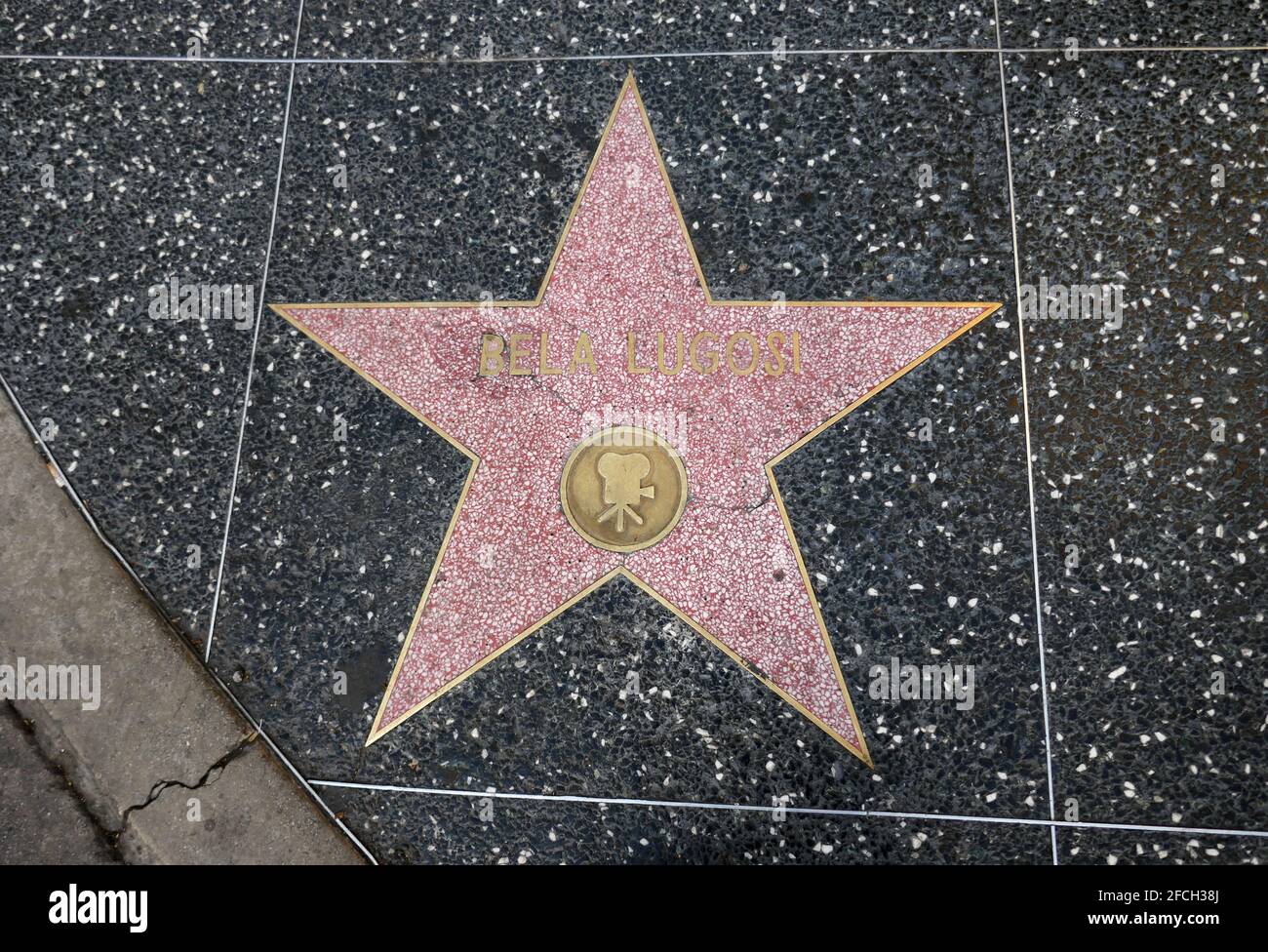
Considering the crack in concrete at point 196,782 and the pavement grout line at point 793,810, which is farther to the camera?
the crack in concrete at point 196,782

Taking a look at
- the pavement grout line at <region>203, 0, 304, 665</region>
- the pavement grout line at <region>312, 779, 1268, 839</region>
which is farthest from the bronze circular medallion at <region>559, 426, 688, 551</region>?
the pavement grout line at <region>203, 0, 304, 665</region>

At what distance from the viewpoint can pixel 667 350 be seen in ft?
7.14

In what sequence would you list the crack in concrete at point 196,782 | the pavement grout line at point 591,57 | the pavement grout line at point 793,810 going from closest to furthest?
the pavement grout line at point 793,810 → the crack in concrete at point 196,782 → the pavement grout line at point 591,57

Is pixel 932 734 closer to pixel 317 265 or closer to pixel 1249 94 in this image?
pixel 1249 94

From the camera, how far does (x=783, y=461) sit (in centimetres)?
215

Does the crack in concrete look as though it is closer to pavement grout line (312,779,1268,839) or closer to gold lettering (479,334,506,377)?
pavement grout line (312,779,1268,839)

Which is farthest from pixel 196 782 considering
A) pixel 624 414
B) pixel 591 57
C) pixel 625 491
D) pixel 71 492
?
pixel 591 57

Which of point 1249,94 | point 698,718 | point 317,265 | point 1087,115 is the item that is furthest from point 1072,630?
point 317,265

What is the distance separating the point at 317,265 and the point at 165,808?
5.55 feet

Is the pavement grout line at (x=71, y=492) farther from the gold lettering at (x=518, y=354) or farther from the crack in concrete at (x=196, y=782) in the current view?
the gold lettering at (x=518, y=354)

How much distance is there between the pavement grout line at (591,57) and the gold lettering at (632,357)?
93 centimetres

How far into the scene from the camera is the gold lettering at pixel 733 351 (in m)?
2.15

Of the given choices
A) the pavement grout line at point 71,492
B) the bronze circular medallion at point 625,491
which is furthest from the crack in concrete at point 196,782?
the bronze circular medallion at point 625,491

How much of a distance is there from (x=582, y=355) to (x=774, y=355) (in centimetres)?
58
